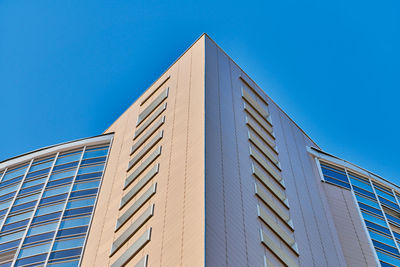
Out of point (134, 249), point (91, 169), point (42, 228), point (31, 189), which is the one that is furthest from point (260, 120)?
point (31, 189)

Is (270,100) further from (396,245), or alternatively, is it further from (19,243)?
(19,243)

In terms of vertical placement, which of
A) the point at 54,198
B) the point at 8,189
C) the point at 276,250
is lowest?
the point at 276,250

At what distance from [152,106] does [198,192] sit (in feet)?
56.8

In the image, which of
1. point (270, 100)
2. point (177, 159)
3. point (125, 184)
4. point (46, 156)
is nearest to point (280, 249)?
point (177, 159)

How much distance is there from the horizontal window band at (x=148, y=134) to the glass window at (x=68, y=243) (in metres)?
7.54

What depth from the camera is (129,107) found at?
165ft

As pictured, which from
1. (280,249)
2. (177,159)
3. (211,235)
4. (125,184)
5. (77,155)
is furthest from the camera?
(77,155)

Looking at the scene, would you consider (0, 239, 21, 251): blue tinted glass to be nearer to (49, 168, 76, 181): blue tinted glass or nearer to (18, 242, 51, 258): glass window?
(18, 242, 51, 258): glass window

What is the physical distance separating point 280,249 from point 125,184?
11858 mm

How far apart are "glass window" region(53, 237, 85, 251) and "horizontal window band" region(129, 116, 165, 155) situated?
24.7 feet

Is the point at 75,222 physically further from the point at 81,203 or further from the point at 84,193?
the point at 84,193

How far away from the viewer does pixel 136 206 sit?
109ft

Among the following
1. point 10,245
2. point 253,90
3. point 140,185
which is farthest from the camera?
point 253,90

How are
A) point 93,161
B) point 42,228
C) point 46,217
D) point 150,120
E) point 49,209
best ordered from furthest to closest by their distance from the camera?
1. point 93,161
2. point 150,120
3. point 49,209
4. point 46,217
5. point 42,228
